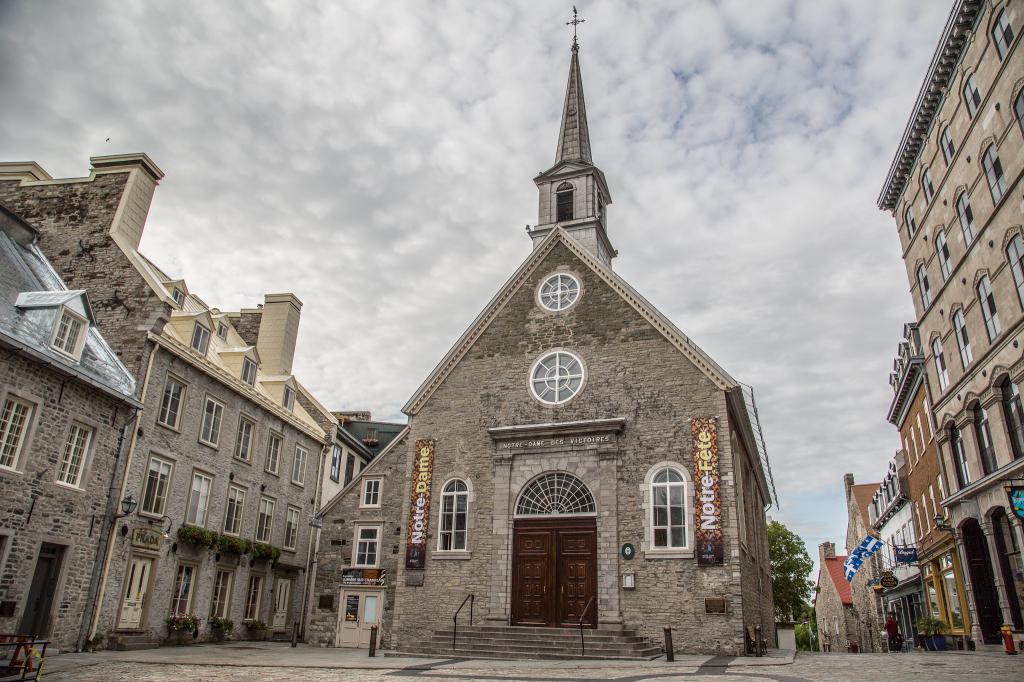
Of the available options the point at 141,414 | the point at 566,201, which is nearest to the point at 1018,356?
the point at 566,201

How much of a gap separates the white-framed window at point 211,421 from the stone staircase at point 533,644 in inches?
357

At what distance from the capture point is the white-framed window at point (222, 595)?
22.8 meters

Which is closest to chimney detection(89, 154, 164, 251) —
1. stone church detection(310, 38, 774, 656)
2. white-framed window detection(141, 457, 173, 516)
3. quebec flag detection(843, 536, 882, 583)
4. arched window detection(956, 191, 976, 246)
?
white-framed window detection(141, 457, 173, 516)

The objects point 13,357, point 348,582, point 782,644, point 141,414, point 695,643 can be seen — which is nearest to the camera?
point 13,357

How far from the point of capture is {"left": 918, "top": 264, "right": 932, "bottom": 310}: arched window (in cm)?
2652

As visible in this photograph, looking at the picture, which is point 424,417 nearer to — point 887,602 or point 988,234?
point 988,234

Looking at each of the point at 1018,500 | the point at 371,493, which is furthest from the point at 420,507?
the point at 1018,500

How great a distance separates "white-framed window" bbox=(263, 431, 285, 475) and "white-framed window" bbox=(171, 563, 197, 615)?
5.02 meters

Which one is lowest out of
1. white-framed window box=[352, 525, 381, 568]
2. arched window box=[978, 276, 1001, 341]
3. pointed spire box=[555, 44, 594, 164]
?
white-framed window box=[352, 525, 381, 568]

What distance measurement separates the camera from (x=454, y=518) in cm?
2200

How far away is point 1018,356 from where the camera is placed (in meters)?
18.6

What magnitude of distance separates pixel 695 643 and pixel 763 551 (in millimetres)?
12522

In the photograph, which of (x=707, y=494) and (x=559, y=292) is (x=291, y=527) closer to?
(x=559, y=292)

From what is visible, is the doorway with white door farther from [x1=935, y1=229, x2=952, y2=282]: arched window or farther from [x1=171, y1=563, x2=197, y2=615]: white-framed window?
[x1=935, y1=229, x2=952, y2=282]: arched window
